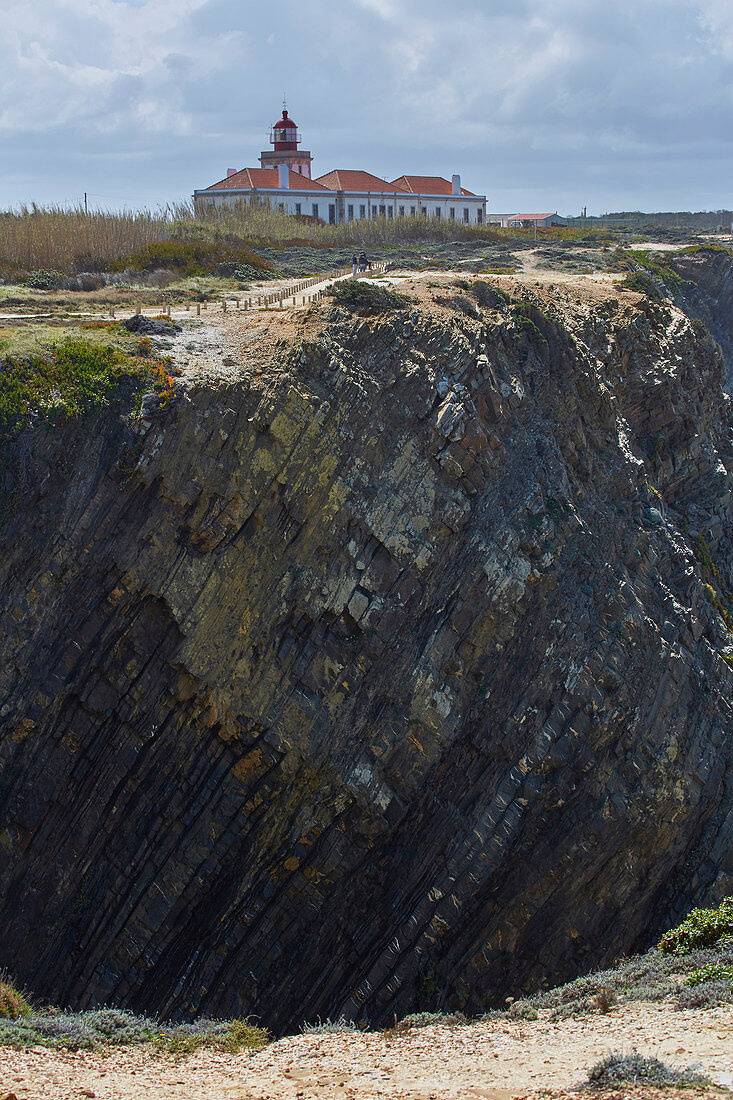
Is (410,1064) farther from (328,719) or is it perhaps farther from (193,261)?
(193,261)

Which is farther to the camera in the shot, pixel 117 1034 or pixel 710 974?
pixel 710 974

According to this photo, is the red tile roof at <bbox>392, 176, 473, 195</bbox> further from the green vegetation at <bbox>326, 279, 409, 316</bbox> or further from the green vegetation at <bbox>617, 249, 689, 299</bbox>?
the green vegetation at <bbox>326, 279, 409, 316</bbox>

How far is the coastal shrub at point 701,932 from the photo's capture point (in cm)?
1260

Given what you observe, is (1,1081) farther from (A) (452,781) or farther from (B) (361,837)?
(A) (452,781)

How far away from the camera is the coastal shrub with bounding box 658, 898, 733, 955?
41.3 feet

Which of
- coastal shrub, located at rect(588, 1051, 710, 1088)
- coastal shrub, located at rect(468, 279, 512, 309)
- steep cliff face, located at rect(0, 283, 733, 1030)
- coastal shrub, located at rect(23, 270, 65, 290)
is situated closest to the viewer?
coastal shrub, located at rect(588, 1051, 710, 1088)

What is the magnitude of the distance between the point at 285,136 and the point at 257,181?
14.4m

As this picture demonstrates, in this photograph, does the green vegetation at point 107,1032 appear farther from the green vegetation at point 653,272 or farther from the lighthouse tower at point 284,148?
the lighthouse tower at point 284,148

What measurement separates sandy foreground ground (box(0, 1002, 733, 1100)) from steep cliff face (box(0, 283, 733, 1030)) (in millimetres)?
5706

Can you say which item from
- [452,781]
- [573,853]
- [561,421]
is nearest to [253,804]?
[452,781]

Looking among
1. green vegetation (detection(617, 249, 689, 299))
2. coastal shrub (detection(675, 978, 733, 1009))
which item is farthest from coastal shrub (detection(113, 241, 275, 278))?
coastal shrub (detection(675, 978, 733, 1009))

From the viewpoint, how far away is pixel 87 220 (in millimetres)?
37781

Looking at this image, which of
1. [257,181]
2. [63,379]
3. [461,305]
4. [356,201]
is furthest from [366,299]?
[356,201]

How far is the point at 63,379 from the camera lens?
677 inches
